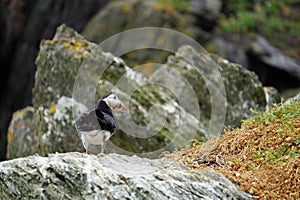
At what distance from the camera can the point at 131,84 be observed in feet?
38.7

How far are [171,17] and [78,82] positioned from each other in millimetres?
9224

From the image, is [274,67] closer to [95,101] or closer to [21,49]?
[21,49]

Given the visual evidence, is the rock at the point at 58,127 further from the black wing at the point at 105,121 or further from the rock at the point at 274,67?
the rock at the point at 274,67

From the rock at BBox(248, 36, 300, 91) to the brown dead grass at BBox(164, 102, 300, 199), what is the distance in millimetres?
13387

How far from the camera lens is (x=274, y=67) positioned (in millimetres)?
21016

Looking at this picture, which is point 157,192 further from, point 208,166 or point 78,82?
point 78,82

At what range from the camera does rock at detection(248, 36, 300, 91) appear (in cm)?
2095

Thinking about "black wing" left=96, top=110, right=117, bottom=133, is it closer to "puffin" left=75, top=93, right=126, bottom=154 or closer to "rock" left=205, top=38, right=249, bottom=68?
"puffin" left=75, top=93, right=126, bottom=154

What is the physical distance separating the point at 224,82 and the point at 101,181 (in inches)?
273

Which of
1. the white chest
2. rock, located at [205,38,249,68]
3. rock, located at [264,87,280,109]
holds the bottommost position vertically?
the white chest

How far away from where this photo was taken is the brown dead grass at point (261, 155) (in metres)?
6.38

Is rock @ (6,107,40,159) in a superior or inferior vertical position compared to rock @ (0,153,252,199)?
inferior

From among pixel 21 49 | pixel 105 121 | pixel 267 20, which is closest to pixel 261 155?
pixel 105 121

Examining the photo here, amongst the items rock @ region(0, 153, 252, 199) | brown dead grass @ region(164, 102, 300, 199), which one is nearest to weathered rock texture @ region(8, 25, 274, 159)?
brown dead grass @ region(164, 102, 300, 199)
